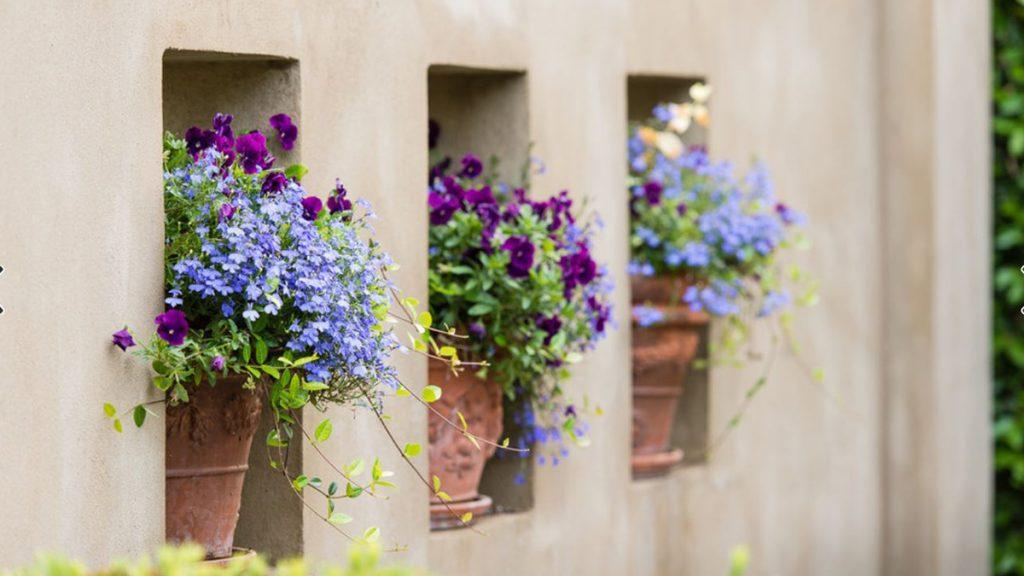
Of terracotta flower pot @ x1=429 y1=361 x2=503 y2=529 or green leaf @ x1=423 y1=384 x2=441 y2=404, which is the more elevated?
green leaf @ x1=423 y1=384 x2=441 y2=404

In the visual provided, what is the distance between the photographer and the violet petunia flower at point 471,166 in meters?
4.27

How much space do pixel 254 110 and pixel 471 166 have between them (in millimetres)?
777

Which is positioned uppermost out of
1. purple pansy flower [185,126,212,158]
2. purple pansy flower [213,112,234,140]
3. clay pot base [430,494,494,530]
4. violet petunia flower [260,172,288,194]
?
purple pansy flower [213,112,234,140]

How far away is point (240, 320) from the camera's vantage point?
320 centimetres

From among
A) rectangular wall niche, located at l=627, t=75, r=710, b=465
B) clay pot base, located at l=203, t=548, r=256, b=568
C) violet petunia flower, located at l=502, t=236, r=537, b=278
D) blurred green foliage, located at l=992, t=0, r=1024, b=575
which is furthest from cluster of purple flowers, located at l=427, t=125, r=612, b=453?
blurred green foliage, located at l=992, t=0, r=1024, b=575

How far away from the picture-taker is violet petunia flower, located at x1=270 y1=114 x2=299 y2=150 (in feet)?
11.6

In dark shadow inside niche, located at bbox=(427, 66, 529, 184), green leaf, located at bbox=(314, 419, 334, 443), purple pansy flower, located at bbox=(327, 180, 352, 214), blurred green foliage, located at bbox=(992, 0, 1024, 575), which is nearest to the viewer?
green leaf, located at bbox=(314, 419, 334, 443)

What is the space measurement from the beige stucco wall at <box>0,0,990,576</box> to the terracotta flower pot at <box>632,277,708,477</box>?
0.13 metres

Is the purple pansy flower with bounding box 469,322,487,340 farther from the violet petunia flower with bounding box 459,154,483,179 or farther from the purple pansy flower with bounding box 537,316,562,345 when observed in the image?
the violet petunia flower with bounding box 459,154,483,179

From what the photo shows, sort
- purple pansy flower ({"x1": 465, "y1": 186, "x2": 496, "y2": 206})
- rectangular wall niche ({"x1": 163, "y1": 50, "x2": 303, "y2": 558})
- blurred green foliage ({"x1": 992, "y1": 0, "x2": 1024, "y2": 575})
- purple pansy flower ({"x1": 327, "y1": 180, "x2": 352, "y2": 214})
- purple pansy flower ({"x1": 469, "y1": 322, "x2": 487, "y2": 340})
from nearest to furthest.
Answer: purple pansy flower ({"x1": 327, "y1": 180, "x2": 352, "y2": 214})
rectangular wall niche ({"x1": 163, "y1": 50, "x2": 303, "y2": 558})
purple pansy flower ({"x1": 469, "y1": 322, "x2": 487, "y2": 340})
purple pansy flower ({"x1": 465, "y1": 186, "x2": 496, "y2": 206})
blurred green foliage ({"x1": 992, "y1": 0, "x2": 1024, "y2": 575})

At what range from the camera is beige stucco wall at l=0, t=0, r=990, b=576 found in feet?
9.78

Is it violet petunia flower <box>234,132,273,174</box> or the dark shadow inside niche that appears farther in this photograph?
the dark shadow inside niche

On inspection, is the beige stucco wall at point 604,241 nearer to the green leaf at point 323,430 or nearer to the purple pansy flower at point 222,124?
the purple pansy flower at point 222,124

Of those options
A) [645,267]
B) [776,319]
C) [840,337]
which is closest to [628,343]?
[645,267]
